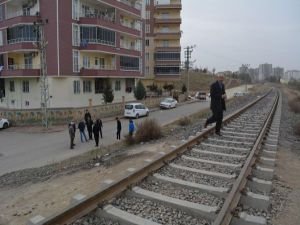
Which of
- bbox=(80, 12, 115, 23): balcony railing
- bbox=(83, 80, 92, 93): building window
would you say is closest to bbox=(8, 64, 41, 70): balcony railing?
bbox=(83, 80, 92, 93): building window

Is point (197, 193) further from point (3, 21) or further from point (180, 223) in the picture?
point (3, 21)

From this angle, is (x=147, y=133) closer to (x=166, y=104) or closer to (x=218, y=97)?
(x=218, y=97)

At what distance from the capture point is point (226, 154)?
8281 mm

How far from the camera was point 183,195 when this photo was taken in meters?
5.36

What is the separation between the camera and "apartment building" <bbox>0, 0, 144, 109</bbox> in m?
37.2

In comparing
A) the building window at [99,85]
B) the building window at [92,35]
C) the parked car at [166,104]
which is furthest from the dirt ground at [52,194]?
the parked car at [166,104]

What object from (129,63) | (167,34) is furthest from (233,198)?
(167,34)

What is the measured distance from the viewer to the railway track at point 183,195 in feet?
14.6

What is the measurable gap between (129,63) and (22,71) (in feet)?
53.5

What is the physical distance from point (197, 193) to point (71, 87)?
3486 cm

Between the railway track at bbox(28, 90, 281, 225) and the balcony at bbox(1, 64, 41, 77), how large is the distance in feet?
108

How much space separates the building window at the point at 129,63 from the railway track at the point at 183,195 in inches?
1549

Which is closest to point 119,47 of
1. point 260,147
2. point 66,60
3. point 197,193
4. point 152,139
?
point 66,60

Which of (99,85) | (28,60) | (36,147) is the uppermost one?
(28,60)
